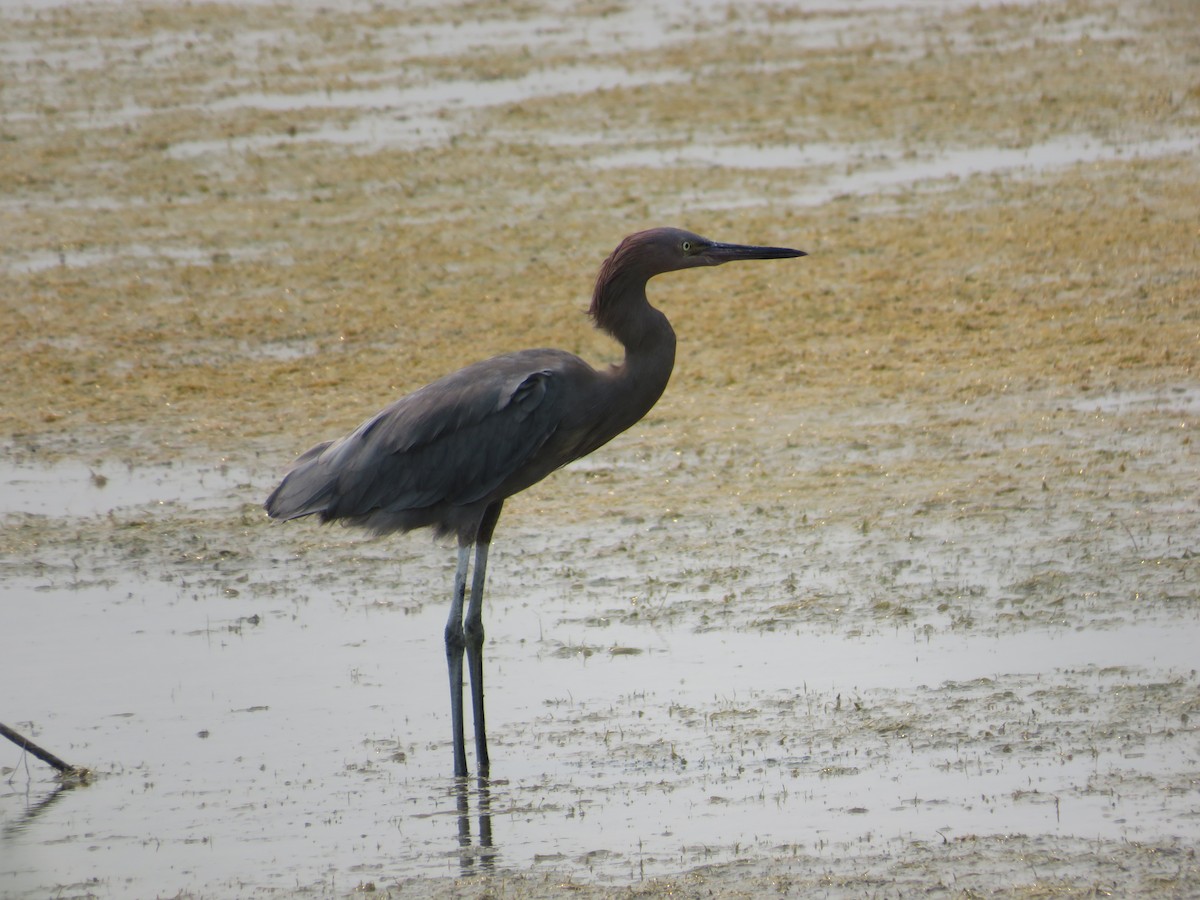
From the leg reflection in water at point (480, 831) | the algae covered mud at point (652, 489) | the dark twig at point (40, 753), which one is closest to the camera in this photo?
the leg reflection in water at point (480, 831)

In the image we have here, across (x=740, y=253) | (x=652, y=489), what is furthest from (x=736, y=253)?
(x=652, y=489)

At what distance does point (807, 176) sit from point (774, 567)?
23.0 ft

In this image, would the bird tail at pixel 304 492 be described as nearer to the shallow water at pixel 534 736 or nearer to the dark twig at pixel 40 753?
the shallow water at pixel 534 736

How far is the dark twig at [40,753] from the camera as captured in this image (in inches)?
254

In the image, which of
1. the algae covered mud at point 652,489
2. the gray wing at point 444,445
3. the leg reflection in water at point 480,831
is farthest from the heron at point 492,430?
the algae covered mud at point 652,489

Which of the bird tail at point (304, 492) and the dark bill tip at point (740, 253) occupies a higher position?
the dark bill tip at point (740, 253)

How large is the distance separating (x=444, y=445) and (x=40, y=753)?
5.65 feet

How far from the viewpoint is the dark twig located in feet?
21.2

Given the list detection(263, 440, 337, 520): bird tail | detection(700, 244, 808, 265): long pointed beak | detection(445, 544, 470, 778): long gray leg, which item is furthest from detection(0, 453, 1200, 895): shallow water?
detection(700, 244, 808, 265): long pointed beak

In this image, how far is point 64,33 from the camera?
72.6ft

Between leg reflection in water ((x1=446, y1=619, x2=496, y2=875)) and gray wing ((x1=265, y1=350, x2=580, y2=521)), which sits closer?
leg reflection in water ((x1=446, y1=619, x2=496, y2=875))

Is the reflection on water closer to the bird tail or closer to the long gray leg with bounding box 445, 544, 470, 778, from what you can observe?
the long gray leg with bounding box 445, 544, 470, 778

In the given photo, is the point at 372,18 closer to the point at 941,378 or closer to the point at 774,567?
the point at 941,378

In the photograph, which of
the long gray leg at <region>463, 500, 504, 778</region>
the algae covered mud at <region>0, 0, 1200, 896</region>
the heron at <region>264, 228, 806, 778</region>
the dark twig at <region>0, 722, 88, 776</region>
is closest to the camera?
the algae covered mud at <region>0, 0, 1200, 896</region>
